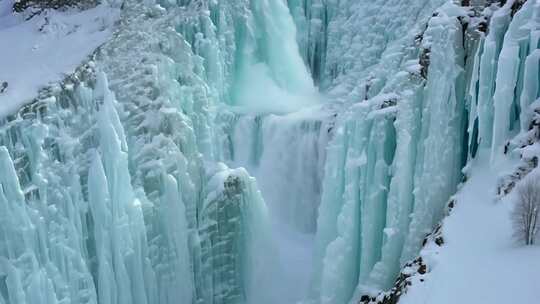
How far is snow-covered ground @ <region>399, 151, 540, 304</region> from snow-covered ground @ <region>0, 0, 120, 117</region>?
1091cm

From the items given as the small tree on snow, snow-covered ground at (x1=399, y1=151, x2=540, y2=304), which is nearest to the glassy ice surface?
snow-covered ground at (x1=399, y1=151, x2=540, y2=304)

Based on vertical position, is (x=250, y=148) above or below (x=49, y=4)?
below

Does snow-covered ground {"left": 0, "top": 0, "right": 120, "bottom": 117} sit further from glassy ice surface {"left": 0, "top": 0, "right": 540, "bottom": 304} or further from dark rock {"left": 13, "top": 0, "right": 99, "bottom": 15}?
glassy ice surface {"left": 0, "top": 0, "right": 540, "bottom": 304}

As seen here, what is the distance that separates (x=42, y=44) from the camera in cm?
2016

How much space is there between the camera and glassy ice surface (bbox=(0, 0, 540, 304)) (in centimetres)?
1683

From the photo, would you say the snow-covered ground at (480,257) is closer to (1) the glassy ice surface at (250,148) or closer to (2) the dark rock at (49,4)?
(1) the glassy ice surface at (250,148)

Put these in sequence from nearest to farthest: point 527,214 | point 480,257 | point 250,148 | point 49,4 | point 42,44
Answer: point 527,214 < point 480,257 < point 42,44 < point 49,4 < point 250,148

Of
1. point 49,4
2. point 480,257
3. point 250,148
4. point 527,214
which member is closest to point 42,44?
point 49,4

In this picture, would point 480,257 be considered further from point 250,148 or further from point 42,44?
point 42,44

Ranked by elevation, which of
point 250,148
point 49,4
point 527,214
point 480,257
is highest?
point 49,4

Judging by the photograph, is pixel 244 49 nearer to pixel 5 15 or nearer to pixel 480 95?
pixel 5 15

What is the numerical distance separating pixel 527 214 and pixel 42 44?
45.3ft

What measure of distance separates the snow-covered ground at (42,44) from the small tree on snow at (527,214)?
1207cm

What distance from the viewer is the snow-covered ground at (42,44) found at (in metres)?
18.9
